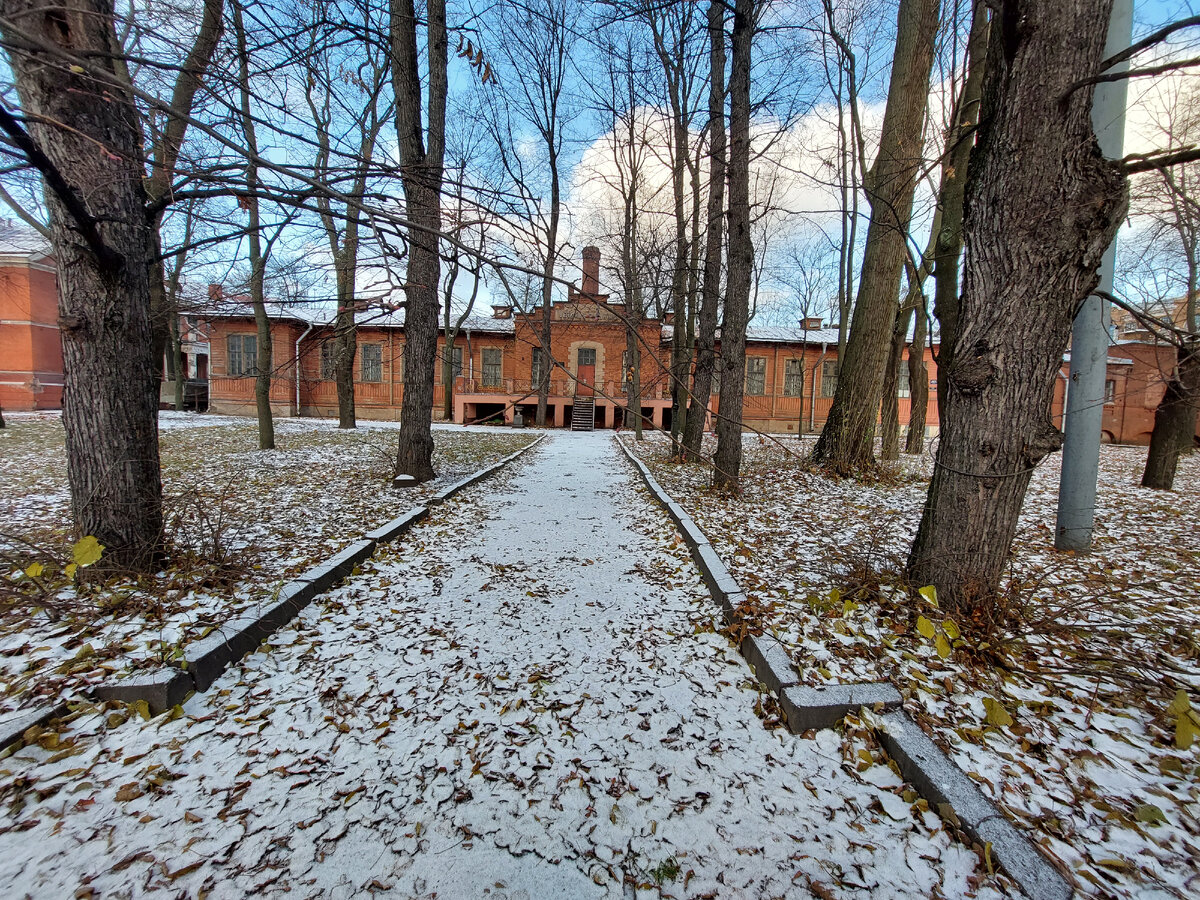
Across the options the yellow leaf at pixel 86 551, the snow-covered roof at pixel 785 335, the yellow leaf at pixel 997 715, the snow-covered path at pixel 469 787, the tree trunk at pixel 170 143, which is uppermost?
the snow-covered roof at pixel 785 335

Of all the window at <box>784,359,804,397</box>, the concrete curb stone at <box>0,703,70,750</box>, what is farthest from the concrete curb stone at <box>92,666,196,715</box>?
the window at <box>784,359,804,397</box>

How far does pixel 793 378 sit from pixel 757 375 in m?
2.04

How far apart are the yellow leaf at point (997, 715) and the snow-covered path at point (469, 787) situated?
23.0 inches

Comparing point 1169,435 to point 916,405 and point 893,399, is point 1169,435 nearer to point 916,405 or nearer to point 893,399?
point 893,399

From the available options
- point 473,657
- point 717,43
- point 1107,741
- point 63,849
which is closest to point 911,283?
point 717,43

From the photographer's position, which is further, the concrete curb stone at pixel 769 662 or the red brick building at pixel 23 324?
the red brick building at pixel 23 324

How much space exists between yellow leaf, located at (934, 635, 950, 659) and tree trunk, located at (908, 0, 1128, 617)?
→ 0.34 meters

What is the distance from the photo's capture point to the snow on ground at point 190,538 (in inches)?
99.5

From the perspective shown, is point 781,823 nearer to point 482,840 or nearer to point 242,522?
point 482,840

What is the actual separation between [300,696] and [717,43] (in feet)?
34.9

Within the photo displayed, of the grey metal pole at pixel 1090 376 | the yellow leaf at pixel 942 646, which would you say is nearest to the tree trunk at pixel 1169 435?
the grey metal pole at pixel 1090 376

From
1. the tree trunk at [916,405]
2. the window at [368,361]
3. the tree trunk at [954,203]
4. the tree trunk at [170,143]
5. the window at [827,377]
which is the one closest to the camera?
the tree trunk at [170,143]

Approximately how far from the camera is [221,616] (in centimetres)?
299

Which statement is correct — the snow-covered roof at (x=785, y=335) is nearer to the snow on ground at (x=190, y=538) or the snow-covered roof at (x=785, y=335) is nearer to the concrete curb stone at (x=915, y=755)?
the snow on ground at (x=190, y=538)
